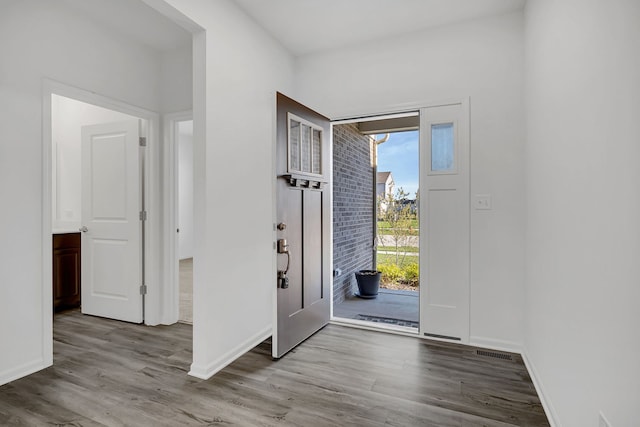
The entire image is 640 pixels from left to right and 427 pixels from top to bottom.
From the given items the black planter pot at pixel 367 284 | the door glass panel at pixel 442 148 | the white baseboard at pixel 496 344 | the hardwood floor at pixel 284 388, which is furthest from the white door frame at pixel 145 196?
the white baseboard at pixel 496 344

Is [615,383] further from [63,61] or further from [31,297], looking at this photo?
[63,61]

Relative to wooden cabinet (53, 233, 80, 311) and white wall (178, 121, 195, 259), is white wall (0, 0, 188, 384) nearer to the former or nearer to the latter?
wooden cabinet (53, 233, 80, 311)

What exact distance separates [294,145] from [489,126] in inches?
63.9

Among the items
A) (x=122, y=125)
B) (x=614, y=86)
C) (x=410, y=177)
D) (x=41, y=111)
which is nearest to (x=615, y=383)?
(x=614, y=86)

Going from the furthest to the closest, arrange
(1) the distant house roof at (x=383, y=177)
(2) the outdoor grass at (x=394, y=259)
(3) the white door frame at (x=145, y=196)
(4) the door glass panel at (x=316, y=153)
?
(1) the distant house roof at (x=383, y=177), (2) the outdoor grass at (x=394, y=259), (4) the door glass panel at (x=316, y=153), (3) the white door frame at (x=145, y=196)

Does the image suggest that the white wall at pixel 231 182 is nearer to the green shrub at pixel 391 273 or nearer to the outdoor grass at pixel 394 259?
the green shrub at pixel 391 273

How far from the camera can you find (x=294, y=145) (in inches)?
111

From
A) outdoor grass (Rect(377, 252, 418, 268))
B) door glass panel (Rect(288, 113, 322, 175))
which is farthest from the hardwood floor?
outdoor grass (Rect(377, 252, 418, 268))

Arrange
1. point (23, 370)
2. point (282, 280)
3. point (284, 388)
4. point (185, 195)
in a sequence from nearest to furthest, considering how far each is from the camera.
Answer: point (284, 388), point (23, 370), point (282, 280), point (185, 195)

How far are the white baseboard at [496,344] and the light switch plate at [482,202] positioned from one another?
109cm

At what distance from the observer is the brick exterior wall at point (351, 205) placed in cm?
431

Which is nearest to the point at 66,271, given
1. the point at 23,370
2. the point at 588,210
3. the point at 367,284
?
the point at 23,370

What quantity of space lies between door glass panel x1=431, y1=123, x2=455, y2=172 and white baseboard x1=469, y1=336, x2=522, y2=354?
1.46m

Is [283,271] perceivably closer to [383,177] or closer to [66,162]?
[66,162]
